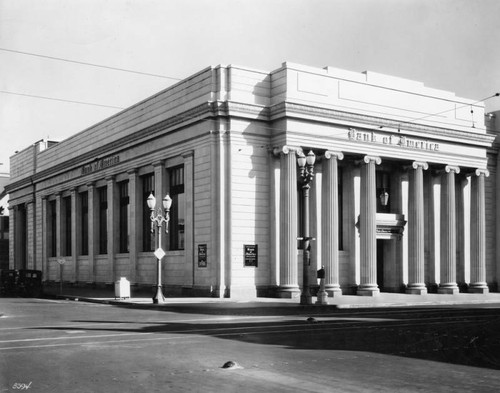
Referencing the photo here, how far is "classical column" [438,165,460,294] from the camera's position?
1651 inches

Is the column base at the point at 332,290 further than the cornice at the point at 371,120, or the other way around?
the column base at the point at 332,290

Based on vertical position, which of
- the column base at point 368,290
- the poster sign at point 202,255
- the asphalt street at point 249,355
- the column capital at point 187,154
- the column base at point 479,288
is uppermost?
the column capital at point 187,154

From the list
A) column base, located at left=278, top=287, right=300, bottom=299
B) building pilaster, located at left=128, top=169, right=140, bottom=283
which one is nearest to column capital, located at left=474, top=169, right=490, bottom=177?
column base, located at left=278, top=287, right=300, bottom=299

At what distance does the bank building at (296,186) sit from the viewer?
116 ft

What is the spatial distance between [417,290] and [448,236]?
4437mm

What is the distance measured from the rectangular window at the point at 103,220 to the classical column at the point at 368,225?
20.1 meters

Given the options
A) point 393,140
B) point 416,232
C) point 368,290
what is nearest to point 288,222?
point 368,290

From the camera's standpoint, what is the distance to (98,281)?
48.3m

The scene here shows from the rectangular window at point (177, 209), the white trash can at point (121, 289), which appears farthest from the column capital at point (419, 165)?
the white trash can at point (121, 289)

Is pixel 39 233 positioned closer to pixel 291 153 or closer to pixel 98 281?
pixel 98 281

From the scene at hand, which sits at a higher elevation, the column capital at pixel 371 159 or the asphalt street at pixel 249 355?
the column capital at pixel 371 159

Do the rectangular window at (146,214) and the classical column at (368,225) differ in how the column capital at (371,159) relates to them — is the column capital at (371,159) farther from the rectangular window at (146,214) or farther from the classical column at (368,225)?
the rectangular window at (146,214)

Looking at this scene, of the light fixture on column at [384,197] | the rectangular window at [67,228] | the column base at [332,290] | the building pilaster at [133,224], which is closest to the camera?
the column base at [332,290]

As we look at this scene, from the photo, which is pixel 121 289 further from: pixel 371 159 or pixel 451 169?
pixel 451 169
